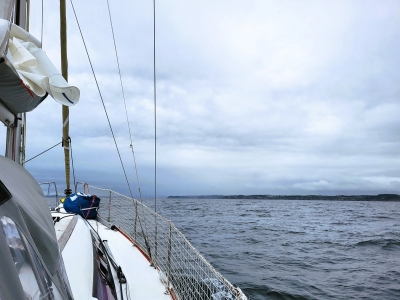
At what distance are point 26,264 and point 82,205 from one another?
18.7 feet

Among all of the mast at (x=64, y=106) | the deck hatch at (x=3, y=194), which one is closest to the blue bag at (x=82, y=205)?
the mast at (x=64, y=106)

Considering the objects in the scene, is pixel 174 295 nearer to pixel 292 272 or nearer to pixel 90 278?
pixel 90 278

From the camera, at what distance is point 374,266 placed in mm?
9461

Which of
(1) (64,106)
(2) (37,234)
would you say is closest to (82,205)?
(1) (64,106)

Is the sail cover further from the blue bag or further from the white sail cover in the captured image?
the blue bag

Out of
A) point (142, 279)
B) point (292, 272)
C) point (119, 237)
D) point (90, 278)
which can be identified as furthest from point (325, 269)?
point (90, 278)

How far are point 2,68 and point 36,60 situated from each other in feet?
1.04

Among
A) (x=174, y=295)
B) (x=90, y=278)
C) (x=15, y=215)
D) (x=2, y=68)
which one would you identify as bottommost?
(x=174, y=295)

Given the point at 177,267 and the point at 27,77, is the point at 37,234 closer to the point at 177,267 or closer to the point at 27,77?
the point at 27,77

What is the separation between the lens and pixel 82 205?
650cm

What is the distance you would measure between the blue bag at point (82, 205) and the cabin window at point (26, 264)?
5293mm

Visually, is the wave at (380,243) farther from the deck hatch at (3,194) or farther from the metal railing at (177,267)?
the deck hatch at (3,194)

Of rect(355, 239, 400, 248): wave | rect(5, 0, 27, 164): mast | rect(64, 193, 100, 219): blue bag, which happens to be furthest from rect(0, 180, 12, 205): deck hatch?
rect(355, 239, 400, 248): wave

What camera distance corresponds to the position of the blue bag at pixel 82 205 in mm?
6359
